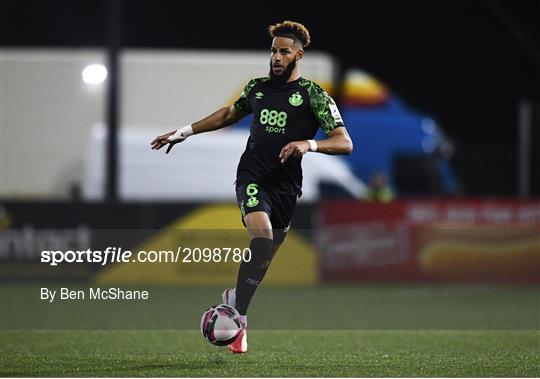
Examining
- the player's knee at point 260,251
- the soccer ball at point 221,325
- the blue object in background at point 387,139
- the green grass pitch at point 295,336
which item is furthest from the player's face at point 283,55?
the blue object in background at point 387,139

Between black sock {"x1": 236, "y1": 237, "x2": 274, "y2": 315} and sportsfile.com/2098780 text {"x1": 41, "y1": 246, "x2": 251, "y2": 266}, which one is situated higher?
black sock {"x1": 236, "y1": 237, "x2": 274, "y2": 315}

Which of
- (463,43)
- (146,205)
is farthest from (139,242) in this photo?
(463,43)

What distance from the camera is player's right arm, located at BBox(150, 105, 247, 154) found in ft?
28.8

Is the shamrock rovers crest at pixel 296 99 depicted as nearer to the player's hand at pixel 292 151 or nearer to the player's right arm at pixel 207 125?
the player's right arm at pixel 207 125

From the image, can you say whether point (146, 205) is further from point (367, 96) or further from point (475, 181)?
point (475, 181)

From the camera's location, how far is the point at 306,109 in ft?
28.1

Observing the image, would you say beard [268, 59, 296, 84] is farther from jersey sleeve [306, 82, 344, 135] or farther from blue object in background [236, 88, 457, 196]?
blue object in background [236, 88, 457, 196]

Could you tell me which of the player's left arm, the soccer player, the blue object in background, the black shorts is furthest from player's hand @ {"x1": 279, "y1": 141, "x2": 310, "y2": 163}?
the blue object in background

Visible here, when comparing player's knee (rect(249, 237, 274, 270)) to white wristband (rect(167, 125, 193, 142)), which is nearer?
player's knee (rect(249, 237, 274, 270))

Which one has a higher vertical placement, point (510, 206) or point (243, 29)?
point (243, 29)

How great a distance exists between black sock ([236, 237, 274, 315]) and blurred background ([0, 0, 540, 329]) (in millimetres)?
2277

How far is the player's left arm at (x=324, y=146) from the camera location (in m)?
7.96

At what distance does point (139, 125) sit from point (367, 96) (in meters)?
4.79

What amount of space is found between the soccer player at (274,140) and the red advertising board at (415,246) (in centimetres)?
884
